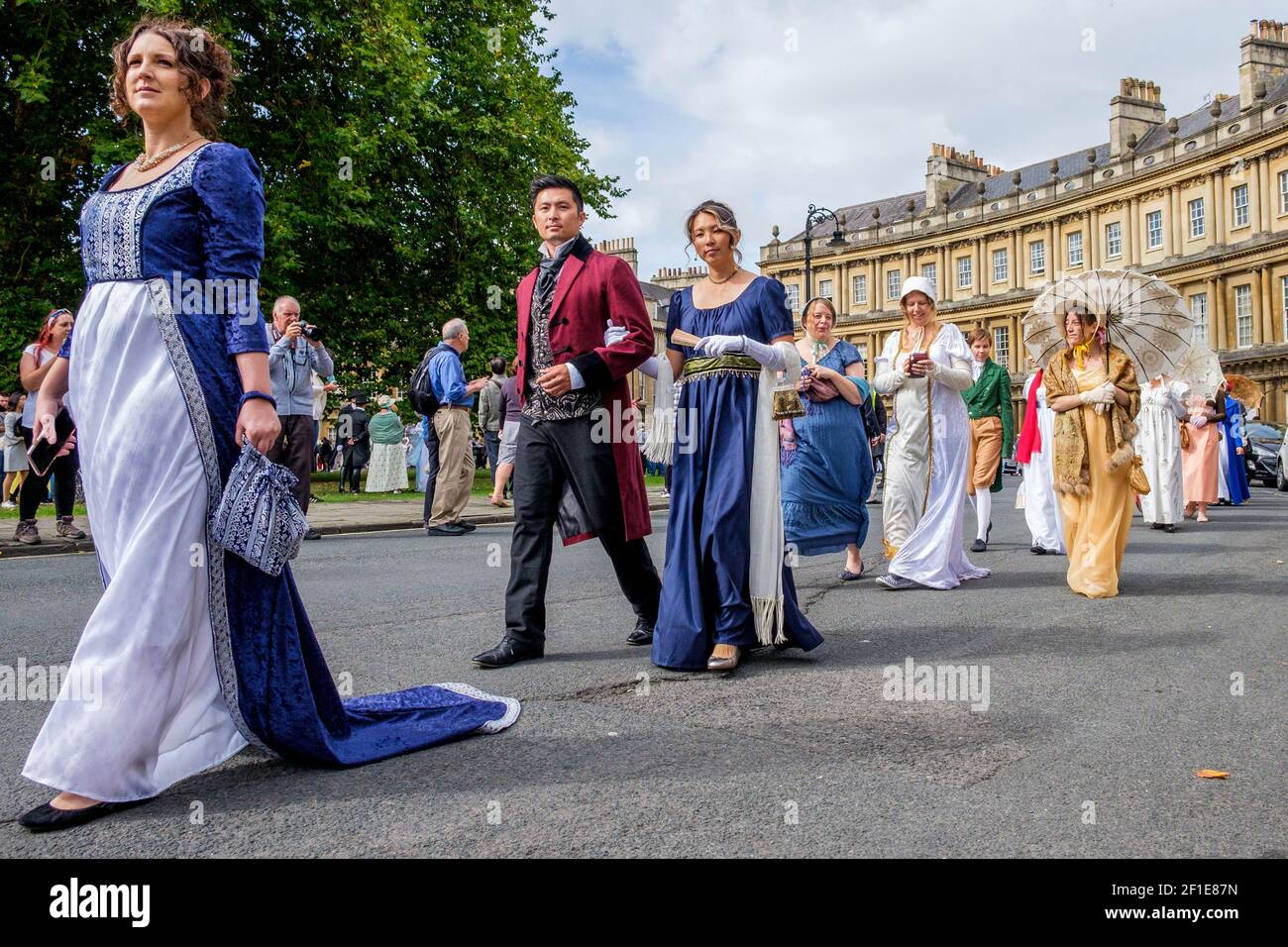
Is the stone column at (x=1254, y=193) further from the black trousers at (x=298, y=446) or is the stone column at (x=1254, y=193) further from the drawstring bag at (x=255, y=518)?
the drawstring bag at (x=255, y=518)

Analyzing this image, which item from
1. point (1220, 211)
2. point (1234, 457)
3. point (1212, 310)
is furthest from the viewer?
point (1212, 310)

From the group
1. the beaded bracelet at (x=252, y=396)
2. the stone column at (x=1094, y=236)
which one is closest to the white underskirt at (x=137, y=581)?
the beaded bracelet at (x=252, y=396)

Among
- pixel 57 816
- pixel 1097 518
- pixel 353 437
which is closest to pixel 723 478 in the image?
pixel 57 816

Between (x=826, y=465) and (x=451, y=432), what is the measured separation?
19.2 feet

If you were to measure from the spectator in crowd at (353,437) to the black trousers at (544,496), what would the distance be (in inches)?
699

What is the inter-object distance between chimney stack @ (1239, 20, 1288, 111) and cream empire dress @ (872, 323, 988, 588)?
188ft

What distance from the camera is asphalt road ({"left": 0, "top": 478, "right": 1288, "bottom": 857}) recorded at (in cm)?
286

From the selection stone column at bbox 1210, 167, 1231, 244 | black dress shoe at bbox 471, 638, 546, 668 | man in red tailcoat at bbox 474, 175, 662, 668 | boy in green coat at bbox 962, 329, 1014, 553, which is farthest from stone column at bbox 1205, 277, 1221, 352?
black dress shoe at bbox 471, 638, 546, 668

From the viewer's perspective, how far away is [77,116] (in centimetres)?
2078

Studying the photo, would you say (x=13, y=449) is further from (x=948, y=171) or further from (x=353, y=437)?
(x=948, y=171)

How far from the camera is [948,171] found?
78.3m

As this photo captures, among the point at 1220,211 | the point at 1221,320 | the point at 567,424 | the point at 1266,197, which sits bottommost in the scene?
the point at 567,424

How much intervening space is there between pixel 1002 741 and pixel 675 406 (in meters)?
2.30
